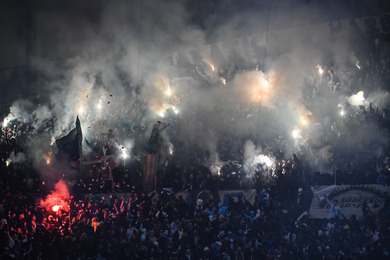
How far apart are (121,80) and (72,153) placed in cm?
594

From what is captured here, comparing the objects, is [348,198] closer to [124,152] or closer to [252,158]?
[252,158]

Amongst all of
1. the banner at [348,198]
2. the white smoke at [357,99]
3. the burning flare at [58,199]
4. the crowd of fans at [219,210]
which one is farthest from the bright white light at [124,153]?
the white smoke at [357,99]

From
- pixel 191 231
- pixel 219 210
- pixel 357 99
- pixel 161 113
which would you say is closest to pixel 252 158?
pixel 219 210

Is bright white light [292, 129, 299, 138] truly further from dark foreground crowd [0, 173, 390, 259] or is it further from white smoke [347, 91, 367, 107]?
dark foreground crowd [0, 173, 390, 259]

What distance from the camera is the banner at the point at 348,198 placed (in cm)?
724

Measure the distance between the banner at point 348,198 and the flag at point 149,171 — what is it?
150 inches

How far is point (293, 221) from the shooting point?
7.24 metres

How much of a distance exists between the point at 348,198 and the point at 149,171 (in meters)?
4.56

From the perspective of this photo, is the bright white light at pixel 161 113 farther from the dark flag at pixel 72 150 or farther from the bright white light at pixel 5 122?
the bright white light at pixel 5 122

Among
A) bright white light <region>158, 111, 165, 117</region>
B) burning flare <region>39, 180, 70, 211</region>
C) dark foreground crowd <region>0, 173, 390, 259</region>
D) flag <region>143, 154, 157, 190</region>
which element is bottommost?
dark foreground crowd <region>0, 173, 390, 259</region>

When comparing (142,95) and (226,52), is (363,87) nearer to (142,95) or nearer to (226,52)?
(226,52)

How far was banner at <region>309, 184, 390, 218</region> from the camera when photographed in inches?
285

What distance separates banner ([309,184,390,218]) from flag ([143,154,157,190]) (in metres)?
3.81

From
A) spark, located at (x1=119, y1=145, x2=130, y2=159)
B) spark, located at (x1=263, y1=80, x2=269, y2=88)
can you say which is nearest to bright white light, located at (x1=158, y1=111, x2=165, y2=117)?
spark, located at (x1=119, y1=145, x2=130, y2=159)
